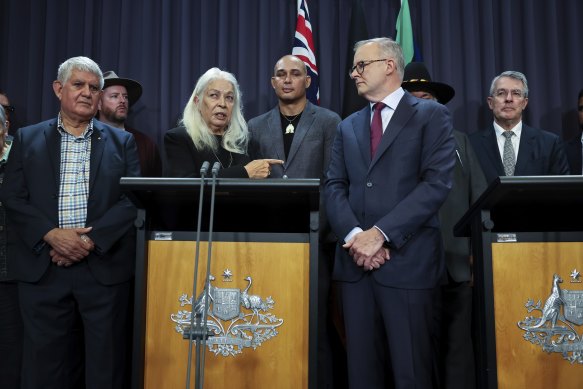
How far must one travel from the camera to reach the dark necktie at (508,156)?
12.4ft

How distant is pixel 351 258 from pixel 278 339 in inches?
15.9

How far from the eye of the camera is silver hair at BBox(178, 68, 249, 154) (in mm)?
3158

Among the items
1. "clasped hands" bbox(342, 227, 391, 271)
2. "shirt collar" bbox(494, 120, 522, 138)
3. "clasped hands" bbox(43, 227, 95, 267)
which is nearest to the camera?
"clasped hands" bbox(342, 227, 391, 271)

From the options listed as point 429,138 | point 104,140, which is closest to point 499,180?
point 429,138

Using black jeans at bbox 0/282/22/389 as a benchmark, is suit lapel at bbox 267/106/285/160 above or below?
above

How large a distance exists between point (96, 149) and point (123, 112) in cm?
113

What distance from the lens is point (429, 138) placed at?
2.50 meters

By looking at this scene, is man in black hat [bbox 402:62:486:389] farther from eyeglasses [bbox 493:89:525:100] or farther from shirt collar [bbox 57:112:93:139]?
shirt collar [bbox 57:112:93:139]

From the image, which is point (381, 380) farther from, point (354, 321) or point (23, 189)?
point (23, 189)

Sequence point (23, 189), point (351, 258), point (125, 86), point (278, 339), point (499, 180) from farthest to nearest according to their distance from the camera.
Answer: point (125, 86) → point (23, 189) → point (351, 258) → point (278, 339) → point (499, 180)

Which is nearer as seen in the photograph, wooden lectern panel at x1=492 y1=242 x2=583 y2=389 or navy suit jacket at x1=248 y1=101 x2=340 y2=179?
wooden lectern panel at x1=492 y1=242 x2=583 y2=389

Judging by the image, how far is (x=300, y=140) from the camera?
11.3 feet

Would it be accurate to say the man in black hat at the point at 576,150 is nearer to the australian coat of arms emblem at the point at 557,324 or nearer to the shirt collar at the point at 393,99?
the shirt collar at the point at 393,99

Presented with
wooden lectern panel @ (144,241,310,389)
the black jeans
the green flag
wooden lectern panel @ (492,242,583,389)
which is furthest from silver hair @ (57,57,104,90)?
the green flag
